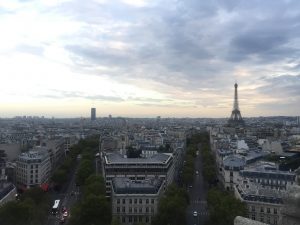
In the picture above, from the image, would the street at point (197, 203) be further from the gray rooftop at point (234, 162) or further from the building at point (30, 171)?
the building at point (30, 171)

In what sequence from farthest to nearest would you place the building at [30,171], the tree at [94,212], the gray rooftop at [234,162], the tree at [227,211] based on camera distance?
the building at [30,171] → the gray rooftop at [234,162] → the tree at [94,212] → the tree at [227,211]

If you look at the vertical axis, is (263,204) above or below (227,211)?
below

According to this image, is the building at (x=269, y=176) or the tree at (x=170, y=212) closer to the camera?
the tree at (x=170, y=212)

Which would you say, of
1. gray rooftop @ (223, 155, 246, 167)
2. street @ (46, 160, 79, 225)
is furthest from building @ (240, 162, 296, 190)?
street @ (46, 160, 79, 225)

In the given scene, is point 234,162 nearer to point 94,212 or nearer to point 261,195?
point 261,195

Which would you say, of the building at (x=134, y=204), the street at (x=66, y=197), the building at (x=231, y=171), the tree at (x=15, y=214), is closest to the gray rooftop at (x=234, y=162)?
the building at (x=231, y=171)

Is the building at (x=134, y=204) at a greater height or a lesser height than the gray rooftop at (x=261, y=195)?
lesser

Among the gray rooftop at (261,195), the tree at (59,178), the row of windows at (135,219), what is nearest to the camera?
the gray rooftop at (261,195)

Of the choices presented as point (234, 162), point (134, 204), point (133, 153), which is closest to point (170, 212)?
point (134, 204)
